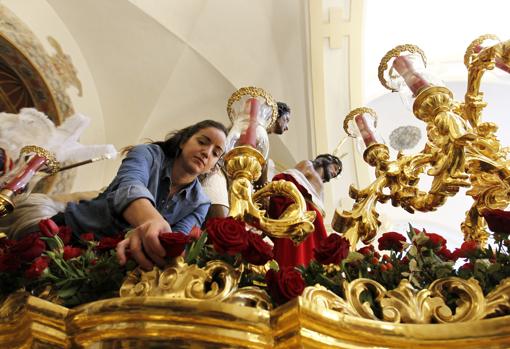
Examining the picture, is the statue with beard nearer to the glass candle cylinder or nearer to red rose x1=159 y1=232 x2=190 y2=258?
the glass candle cylinder

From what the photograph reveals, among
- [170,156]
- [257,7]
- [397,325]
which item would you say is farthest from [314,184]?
[257,7]

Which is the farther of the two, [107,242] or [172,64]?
[172,64]

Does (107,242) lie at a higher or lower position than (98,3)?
lower

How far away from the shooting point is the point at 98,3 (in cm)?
874

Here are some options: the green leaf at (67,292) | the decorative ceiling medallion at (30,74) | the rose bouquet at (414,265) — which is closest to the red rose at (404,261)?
the rose bouquet at (414,265)

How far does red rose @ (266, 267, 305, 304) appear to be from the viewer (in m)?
1.47

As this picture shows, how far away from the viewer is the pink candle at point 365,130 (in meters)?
2.79

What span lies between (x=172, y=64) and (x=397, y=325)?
26.7 ft

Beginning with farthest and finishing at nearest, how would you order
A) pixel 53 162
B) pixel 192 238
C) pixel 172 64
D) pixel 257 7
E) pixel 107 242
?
pixel 172 64, pixel 257 7, pixel 53 162, pixel 107 242, pixel 192 238

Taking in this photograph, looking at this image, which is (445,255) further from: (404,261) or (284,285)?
(284,285)

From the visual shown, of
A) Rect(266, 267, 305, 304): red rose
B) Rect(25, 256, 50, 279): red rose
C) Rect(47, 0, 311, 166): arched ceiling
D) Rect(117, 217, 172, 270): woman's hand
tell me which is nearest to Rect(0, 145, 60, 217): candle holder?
Rect(25, 256, 50, 279): red rose

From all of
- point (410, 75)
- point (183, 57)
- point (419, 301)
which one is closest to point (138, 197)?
point (419, 301)

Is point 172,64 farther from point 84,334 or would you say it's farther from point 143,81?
point 84,334

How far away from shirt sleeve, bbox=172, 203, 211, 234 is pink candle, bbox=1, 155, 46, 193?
68cm
